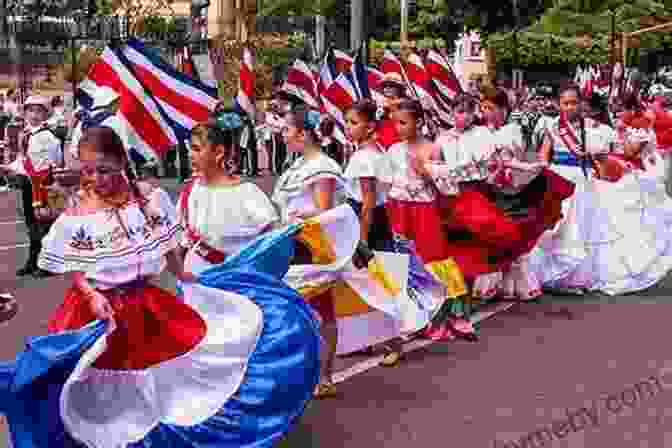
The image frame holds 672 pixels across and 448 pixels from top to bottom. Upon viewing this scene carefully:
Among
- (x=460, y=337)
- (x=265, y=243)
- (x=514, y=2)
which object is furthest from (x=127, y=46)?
(x=514, y=2)

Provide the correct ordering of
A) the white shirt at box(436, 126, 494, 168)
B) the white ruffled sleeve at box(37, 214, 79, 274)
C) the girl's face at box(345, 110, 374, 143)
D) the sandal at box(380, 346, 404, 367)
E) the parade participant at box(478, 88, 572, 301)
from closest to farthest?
1. the white ruffled sleeve at box(37, 214, 79, 274)
2. the girl's face at box(345, 110, 374, 143)
3. the sandal at box(380, 346, 404, 367)
4. the white shirt at box(436, 126, 494, 168)
5. the parade participant at box(478, 88, 572, 301)

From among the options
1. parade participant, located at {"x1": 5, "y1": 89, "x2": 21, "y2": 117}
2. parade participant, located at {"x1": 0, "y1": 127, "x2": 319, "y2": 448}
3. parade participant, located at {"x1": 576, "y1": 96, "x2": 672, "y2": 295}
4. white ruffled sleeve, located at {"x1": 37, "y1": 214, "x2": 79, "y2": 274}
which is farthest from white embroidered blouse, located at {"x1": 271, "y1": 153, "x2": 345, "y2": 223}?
parade participant, located at {"x1": 5, "y1": 89, "x2": 21, "y2": 117}

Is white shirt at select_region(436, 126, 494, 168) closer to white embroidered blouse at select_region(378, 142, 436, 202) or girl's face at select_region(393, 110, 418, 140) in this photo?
white embroidered blouse at select_region(378, 142, 436, 202)

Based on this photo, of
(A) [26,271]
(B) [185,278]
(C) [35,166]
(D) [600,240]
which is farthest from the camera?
(C) [35,166]

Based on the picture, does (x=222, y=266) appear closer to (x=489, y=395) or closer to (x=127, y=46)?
(x=127, y=46)

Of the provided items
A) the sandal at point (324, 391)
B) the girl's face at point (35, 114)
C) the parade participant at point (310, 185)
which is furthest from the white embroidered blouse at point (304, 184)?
the girl's face at point (35, 114)

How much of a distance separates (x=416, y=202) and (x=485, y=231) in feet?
3.75

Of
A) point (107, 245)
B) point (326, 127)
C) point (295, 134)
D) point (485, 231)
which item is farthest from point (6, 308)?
point (485, 231)

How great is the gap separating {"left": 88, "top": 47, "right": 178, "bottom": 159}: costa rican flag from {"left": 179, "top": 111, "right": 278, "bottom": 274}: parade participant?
1.72 feet

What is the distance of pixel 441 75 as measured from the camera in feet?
35.4

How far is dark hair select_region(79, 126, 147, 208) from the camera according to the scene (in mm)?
4973

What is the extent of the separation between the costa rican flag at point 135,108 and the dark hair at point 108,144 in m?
1.31

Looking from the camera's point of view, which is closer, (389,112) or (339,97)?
(389,112)

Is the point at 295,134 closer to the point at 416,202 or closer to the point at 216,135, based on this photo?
the point at 216,135
